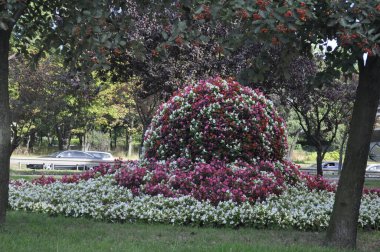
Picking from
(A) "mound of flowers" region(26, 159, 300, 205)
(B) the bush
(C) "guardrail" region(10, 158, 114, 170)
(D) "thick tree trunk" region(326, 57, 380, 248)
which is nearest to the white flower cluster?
(A) "mound of flowers" region(26, 159, 300, 205)

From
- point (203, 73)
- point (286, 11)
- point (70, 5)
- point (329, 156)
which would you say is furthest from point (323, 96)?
point (329, 156)

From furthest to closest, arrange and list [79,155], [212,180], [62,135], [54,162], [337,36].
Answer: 1. [62,135]
2. [79,155]
3. [54,162]
4. [212,180]
5. [337,36]

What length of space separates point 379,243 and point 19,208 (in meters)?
5.54

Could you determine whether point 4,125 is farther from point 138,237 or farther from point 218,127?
point 218,127

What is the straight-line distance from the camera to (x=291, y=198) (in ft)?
26.2

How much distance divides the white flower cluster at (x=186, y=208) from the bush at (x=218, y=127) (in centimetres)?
117

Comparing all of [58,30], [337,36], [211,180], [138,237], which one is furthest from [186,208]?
[337,36]

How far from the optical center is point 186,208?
726 cm

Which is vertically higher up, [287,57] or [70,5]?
[70,5]

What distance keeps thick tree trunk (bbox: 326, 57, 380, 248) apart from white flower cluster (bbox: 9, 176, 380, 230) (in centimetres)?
142

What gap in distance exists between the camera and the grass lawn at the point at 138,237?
5.05 meters

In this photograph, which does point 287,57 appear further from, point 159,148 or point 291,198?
point 159,148

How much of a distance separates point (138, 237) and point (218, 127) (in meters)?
3.59

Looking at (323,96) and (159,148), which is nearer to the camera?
(159,148)
